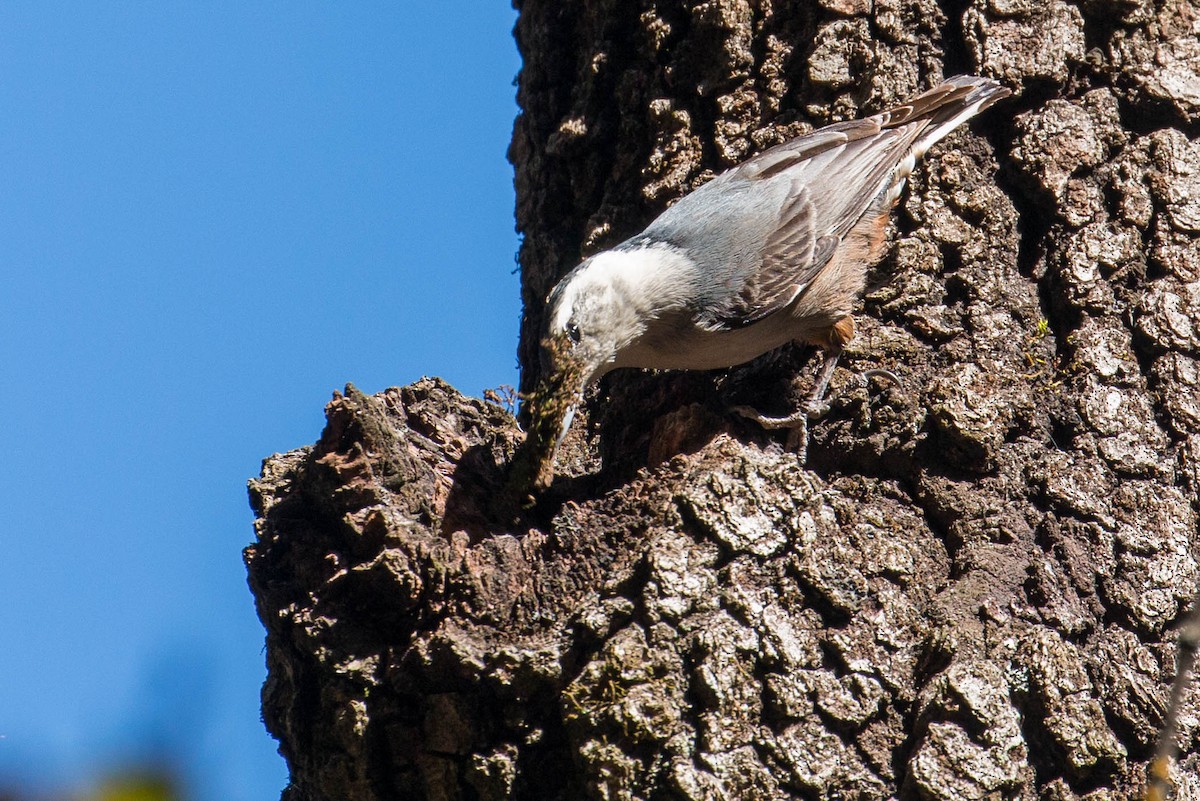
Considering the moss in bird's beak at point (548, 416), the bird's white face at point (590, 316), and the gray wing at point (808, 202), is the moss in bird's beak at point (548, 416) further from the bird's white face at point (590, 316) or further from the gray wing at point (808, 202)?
the gray wing at point (808, 202)

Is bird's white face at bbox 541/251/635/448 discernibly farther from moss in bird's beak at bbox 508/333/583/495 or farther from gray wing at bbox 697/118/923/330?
gray wing at bbox 697/118/923/330

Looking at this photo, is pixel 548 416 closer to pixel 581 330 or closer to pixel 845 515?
pixel 581 330

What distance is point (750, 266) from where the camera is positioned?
367 cm

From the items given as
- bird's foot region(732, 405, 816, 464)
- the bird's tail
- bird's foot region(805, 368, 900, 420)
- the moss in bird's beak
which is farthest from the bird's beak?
the bird's tail

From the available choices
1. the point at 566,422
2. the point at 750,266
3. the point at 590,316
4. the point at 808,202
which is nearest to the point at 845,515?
the point at 566,422

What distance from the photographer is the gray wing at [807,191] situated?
11.5 ft

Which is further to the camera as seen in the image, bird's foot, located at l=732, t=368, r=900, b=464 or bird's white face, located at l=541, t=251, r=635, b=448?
bird's white face, located at l=541, t=251, r=635, b=448

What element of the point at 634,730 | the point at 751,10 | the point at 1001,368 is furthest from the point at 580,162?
the point at 634,730

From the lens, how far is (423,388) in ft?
10.4

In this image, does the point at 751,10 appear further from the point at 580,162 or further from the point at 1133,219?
the point at 1133,219

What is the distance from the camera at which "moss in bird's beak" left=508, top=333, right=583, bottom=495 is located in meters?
3.03

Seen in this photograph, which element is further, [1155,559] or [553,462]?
[553,462]

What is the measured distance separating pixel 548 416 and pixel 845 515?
85cm

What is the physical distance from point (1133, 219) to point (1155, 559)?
40.2 inches
